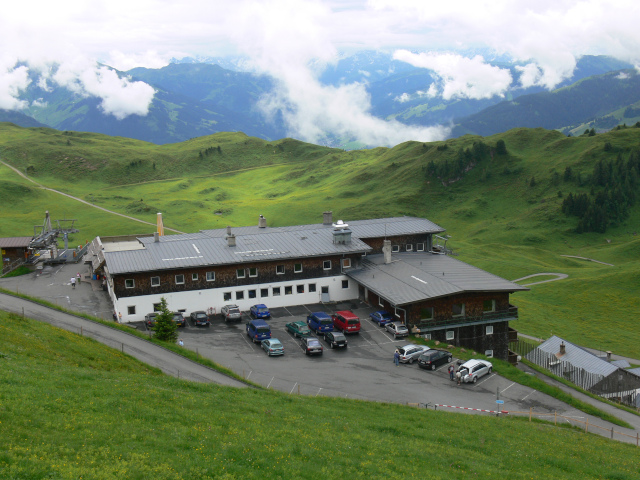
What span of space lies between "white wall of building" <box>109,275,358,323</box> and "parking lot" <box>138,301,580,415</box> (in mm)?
3127

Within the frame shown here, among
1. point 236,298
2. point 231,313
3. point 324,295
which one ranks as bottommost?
point 231,313

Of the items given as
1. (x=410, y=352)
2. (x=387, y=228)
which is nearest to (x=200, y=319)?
(x=410, y=352)

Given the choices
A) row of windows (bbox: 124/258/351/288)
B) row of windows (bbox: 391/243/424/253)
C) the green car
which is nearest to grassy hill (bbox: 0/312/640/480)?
the green car

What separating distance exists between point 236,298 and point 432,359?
2461 centimetres

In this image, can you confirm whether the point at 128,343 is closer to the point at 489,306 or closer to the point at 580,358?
the point at 489,306

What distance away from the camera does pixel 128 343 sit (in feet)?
136

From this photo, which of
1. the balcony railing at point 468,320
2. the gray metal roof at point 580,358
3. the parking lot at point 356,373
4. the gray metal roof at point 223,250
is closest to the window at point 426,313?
the balcony railing at point 468,320

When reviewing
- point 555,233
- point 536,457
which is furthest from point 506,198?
point 536,457

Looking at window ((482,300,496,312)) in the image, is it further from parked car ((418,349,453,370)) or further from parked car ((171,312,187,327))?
parked car ((171,312,187,327))

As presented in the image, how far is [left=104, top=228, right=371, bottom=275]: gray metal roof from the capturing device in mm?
59125

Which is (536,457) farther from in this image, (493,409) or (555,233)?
(555,233)

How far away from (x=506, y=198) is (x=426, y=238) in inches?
4529

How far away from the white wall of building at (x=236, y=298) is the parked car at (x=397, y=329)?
12197 millimetres

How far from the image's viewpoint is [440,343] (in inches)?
2104
